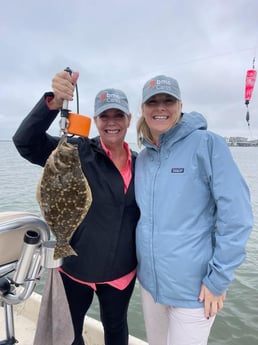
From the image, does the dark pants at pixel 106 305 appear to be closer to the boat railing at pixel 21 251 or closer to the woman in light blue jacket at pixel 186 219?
the woman in light blue jacket at pixel 186 219

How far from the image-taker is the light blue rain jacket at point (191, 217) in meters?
1.97

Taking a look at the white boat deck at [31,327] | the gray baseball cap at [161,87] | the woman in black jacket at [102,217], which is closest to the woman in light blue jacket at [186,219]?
the gray baseball cap at [161,87]

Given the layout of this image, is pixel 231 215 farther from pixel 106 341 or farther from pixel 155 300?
pixel 106 341

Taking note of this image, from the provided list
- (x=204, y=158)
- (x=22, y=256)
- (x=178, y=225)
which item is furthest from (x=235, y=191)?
(x=22, y=256)

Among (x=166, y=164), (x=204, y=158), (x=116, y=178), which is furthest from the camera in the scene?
(x=116, y=178)

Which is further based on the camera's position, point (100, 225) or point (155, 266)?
point (100, 225)

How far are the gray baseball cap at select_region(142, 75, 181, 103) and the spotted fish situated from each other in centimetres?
72

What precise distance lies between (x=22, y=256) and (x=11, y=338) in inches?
27.5

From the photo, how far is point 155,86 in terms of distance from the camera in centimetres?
227

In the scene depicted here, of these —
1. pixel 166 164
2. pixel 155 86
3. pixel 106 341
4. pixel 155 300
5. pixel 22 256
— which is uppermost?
pixel 155 86

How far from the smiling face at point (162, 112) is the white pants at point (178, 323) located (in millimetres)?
1240

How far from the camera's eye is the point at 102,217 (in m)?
2.36

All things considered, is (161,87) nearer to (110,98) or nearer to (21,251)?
(110,98)

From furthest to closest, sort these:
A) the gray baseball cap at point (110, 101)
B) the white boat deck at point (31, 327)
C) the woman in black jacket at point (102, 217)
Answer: the white boat deck at point (31, 327), the gray baseball cap at point (110, 101), the woman in black jacket at point (102, 217)
